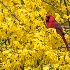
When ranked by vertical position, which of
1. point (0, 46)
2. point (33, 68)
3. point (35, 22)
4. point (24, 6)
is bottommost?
point (33, 68)

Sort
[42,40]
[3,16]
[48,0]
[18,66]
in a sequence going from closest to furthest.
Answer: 1. [42,40]
2. [18,66]
3. [3,16]
4. [48,0]

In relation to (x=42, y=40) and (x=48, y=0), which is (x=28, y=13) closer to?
(x=42, y=40)

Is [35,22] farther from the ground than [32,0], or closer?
closer

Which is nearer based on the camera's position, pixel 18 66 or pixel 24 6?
pixel 18 66

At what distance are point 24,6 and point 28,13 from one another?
0.38 m

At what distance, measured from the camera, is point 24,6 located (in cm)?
570

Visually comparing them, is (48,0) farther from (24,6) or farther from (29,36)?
(29,36)

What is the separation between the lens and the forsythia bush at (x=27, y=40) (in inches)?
188

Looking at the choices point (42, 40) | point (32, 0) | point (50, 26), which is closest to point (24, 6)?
point (32, 0)

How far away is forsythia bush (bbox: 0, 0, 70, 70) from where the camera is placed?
15.6 feet

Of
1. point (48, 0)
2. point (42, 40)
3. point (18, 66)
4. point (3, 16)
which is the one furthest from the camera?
point (48, 0)

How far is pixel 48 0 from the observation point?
21.6 ft

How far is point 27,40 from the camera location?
5.31m

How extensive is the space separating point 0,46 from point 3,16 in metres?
0.57
